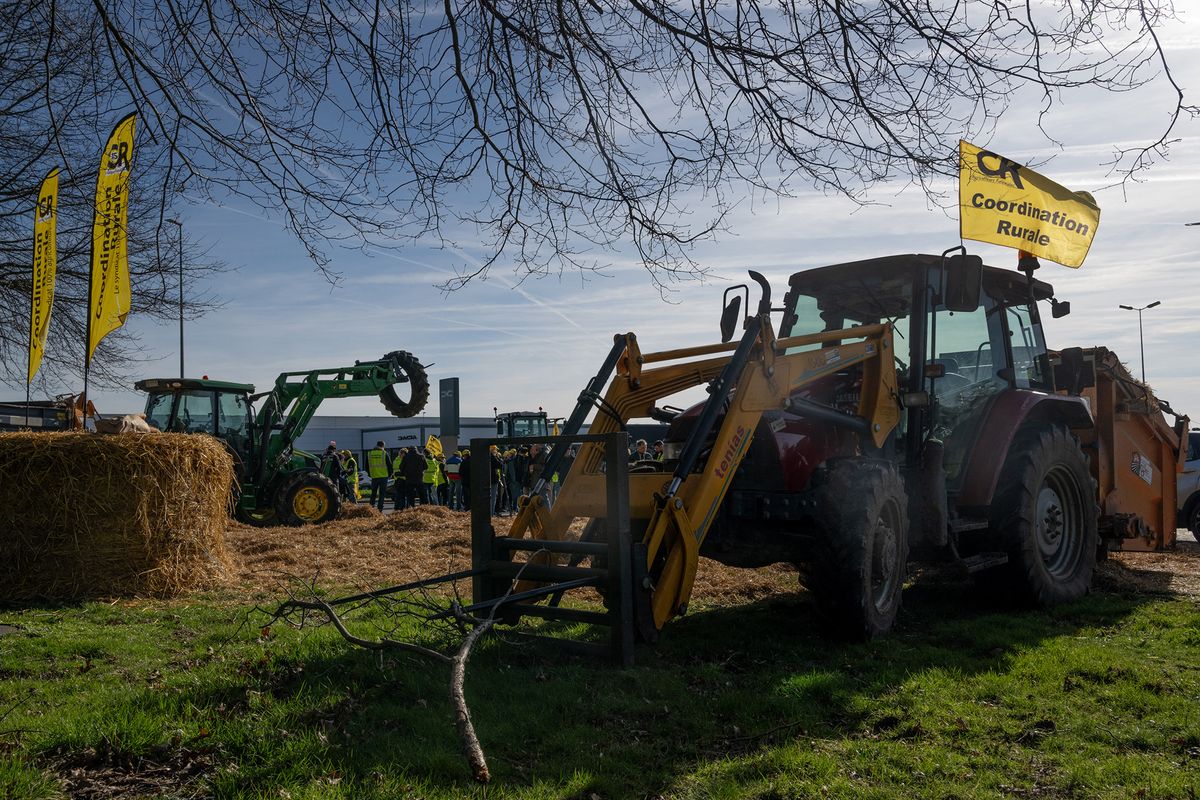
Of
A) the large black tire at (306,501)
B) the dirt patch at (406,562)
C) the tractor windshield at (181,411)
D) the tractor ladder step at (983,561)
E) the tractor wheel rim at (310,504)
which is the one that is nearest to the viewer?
the tractor ladder step at (983,561)

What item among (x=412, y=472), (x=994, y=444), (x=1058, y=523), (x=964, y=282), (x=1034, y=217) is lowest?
(x=1058, y=523)

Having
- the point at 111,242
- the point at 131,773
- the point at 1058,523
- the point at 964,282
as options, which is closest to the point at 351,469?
the point at 111,242

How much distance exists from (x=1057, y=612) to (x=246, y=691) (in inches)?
232

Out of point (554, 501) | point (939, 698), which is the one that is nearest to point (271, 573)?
point (554, 501)

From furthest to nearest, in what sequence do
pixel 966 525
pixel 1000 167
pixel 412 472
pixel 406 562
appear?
1. pixel 412 472
2. pixel 406 562
3. pixel 966 525
4. pixel 1000 167

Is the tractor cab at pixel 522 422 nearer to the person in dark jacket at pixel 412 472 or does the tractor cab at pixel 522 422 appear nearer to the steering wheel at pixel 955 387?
the person in dark jacket at pixel 412 472

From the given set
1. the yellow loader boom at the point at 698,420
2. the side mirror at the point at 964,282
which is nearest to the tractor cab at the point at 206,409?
the yellow loader boom at the point at 698,420

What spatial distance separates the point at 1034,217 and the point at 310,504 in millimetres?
12671

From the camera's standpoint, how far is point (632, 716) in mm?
4715

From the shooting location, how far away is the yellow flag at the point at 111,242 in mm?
5638

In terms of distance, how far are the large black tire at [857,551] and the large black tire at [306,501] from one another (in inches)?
472

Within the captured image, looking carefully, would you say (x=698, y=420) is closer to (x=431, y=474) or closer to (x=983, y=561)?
(x=983, y=561)

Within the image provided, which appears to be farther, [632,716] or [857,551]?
[857,551]

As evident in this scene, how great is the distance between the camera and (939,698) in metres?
5.00
